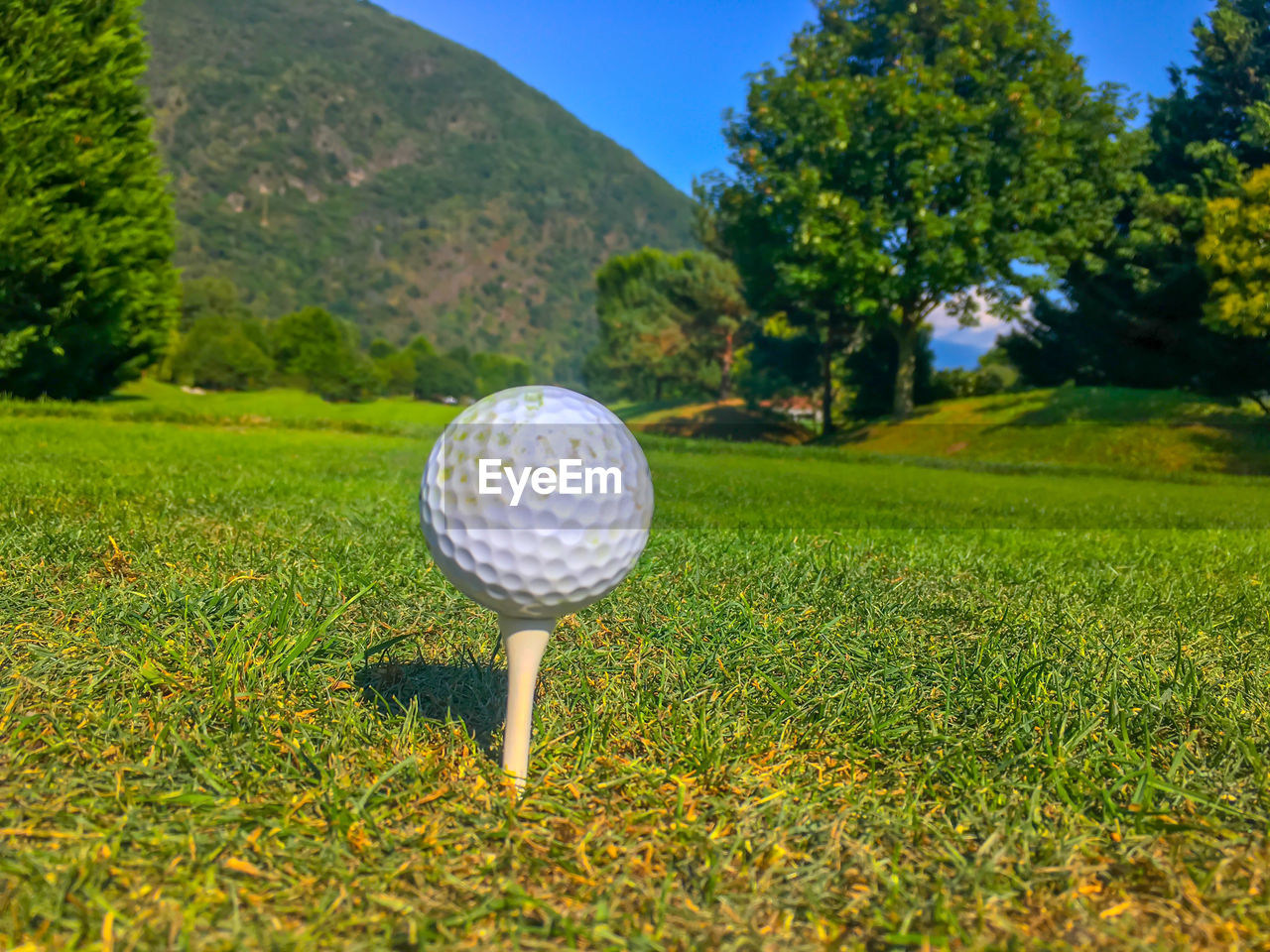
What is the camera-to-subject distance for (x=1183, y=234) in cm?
2208

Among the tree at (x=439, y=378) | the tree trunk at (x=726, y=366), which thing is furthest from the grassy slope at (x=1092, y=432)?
the tree at (x=439, y=378)

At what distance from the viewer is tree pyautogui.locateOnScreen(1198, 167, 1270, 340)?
15.9 metres

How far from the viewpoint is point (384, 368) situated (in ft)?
250

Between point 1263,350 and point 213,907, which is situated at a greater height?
point 1263,350

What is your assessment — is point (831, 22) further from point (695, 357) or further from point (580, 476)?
point (580, 476)

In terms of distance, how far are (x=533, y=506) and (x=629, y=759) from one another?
2.17 ft

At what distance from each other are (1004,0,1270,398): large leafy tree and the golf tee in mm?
23886

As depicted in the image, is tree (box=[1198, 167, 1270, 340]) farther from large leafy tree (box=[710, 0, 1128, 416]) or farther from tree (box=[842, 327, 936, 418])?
tree (box=[842, 327, 936, 418])

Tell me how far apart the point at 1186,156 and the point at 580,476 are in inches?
1135

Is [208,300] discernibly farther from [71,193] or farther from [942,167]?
[942,167]

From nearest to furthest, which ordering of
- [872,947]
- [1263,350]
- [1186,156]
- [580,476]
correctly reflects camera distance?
1. [872,947]
2. [580,476]
3. [1263,350]
4. [1186,156]

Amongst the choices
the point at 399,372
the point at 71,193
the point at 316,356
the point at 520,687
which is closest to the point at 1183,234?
the point at 520,687

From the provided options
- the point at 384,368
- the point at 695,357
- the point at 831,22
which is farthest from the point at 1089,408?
the point at 384,368

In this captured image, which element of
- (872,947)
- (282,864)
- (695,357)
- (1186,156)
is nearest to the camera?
(872,947)
